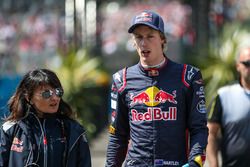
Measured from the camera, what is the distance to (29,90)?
5.16 m

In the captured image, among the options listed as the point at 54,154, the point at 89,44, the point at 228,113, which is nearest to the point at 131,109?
the point at 54,154

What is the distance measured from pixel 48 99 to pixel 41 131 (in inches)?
9.4

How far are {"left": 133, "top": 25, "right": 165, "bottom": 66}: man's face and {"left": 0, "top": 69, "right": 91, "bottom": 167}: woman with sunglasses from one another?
649 millimetres

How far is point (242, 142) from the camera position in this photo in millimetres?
6246

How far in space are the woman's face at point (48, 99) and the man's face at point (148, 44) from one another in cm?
65

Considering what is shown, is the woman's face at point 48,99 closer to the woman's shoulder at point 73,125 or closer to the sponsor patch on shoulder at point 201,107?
the woman's shoulder at point 73,125

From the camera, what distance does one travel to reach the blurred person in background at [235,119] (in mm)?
6238

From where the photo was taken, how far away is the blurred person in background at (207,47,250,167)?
624 cm

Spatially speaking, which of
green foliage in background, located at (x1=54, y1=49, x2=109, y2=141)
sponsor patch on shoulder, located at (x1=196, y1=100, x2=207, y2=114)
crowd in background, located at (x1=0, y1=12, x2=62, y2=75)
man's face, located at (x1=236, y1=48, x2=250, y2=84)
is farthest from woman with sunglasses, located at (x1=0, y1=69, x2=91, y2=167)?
crowd in background, located at (x1=0, y1=12, x2=62, y2=75)

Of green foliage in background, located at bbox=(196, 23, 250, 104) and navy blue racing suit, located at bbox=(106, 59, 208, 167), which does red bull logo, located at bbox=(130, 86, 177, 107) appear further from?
green foliage in background, located at bbox=(196, 23, 250, 104)

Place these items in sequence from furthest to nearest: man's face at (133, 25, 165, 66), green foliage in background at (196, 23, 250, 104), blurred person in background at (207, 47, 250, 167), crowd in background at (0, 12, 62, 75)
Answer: crowd in background at (0, 12, 62, 75), green foliage in background at (196, 23, 250, 104), blurred person in background at (207, 47, 250, 167), man's face at (133, 25, 165, 66)

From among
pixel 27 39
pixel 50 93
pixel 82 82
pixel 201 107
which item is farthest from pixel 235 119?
pixel 27 39

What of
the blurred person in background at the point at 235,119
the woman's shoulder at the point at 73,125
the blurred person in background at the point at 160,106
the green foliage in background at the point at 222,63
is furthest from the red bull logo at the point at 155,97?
the green foliage in background at the point at 222,63

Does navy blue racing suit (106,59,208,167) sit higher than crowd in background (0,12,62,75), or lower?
lower
